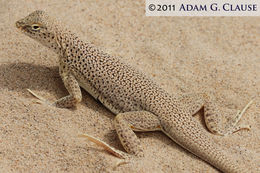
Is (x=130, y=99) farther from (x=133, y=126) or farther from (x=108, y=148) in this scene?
(x=108, y=148)

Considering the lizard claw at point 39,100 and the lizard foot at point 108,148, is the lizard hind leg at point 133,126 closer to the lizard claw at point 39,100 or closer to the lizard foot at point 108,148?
the lizard foot at point 108,148

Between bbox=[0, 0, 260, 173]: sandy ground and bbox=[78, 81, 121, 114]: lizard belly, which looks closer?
bbox=[0, 0, 260, 173]: sandy ground

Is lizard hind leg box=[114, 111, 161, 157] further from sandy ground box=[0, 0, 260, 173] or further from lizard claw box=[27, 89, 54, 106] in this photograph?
lizard claw box=[27, 89, 54, 106]

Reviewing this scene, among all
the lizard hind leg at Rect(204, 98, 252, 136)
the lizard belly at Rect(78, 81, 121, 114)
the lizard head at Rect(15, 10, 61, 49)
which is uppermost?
the lizard head at Rect(15, 10, 61, 49)

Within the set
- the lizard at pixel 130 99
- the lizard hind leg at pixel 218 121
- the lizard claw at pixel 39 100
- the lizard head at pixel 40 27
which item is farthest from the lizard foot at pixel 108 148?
the lizard head at pixel 40 27

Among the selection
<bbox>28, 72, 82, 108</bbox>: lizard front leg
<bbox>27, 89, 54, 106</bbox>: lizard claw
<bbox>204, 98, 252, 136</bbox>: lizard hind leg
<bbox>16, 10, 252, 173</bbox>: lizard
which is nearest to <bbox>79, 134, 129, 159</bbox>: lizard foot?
<bbox>16, 10, 252, 173</bbox>: lizard

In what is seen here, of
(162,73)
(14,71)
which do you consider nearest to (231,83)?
(162,73)
